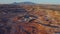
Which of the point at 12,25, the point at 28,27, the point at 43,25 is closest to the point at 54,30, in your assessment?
the point at 43,25

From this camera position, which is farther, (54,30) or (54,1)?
(54,1)

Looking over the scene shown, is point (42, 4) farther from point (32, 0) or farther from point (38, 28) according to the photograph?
point (38, 28)

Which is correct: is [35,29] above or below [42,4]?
below

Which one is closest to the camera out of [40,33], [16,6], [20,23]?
[40,33]

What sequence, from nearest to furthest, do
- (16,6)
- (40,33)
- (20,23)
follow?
1. (40,33)
2. (20,23)
3. (16,6)

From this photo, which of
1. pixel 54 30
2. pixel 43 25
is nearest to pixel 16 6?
pixel 43 25

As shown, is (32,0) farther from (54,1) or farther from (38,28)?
(38,28)
